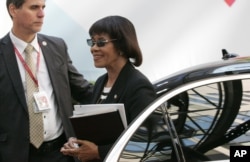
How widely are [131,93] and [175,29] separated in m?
1.82

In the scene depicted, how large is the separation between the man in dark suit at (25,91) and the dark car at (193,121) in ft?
2.03

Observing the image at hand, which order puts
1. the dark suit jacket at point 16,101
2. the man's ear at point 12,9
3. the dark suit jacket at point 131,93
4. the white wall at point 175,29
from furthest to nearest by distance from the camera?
1. the white wall at point 175,29
2. the man's ear at point 12,9
3. the dark suit jacket at point 16,101
4. the dark suit jacket at point 131,93

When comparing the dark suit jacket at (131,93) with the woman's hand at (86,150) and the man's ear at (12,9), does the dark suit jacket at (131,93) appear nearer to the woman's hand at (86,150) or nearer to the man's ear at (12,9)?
the woman's hand at (86,150)

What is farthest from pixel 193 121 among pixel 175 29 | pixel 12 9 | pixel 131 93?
pixel 175 29

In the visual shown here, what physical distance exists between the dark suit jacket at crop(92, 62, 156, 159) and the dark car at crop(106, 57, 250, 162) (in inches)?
2.5

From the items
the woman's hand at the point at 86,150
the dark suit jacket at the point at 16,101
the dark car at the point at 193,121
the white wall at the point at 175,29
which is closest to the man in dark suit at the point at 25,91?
the dark suit jacket at the point at 16,101

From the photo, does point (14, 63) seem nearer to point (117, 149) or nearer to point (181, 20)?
point (117, 149)

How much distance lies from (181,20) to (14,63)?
1.77 m

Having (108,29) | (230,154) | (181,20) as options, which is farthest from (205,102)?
(181,20)

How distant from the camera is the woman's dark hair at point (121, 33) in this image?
6.52 ft

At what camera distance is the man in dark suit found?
2.16 metres

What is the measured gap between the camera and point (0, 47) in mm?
2268

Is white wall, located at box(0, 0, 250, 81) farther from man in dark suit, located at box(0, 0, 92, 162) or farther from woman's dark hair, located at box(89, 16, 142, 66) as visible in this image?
woman's dark hair, located at box(89, 16, 142, 66)

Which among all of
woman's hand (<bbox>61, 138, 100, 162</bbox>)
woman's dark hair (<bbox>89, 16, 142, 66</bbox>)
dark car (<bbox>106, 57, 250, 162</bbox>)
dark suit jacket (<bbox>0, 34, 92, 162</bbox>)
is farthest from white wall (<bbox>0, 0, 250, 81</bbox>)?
dark car (<bbox>106, 57, 250, 162</bbox>)
